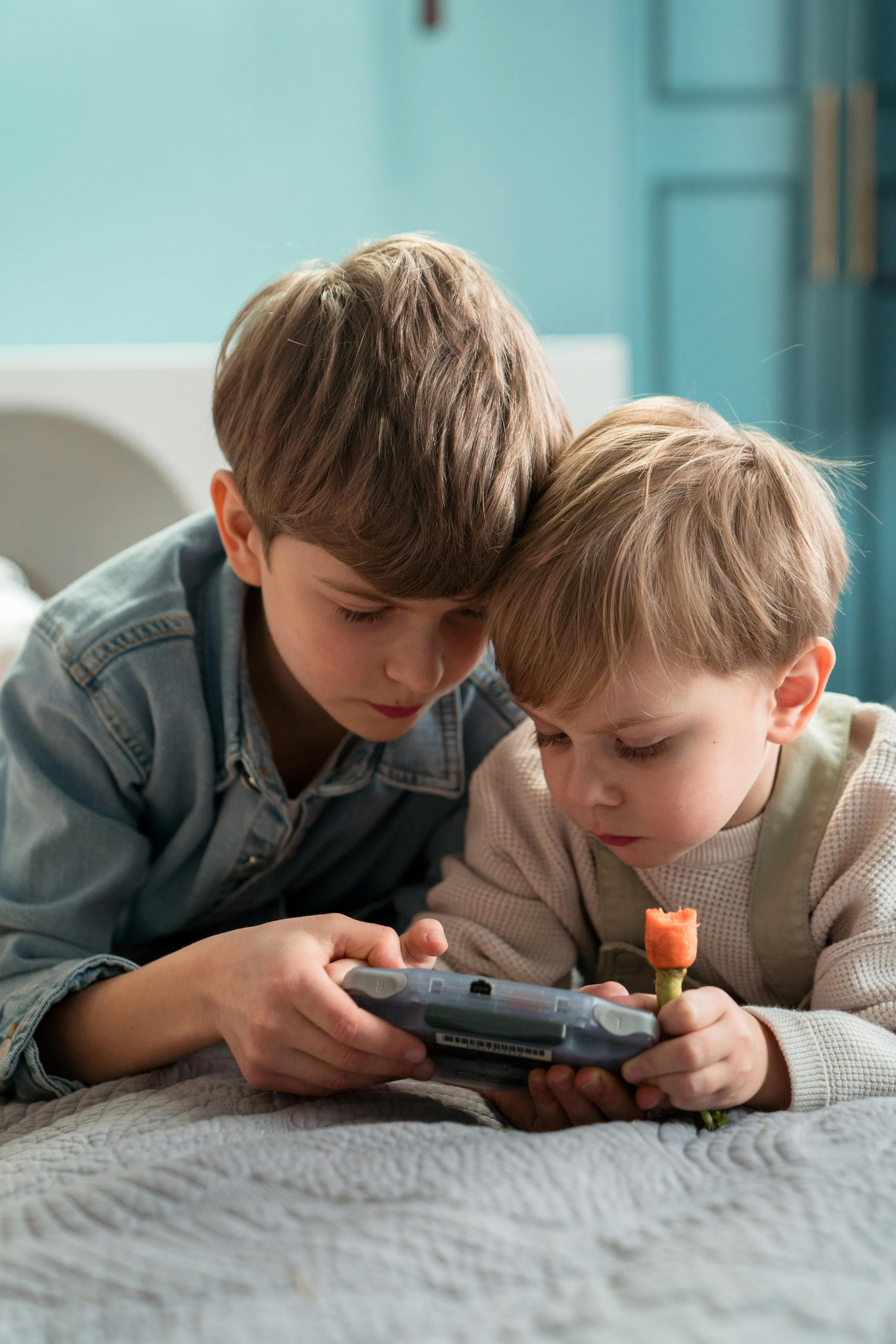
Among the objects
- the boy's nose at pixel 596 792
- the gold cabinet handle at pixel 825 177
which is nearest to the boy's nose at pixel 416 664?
the boy's nose at pixel 596 792

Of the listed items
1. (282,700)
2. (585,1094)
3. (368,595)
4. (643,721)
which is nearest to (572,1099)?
(585,1094)

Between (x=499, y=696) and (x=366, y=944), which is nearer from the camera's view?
(x=366, y=944)

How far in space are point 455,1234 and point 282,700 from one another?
56 cm

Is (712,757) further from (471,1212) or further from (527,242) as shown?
(527,242)

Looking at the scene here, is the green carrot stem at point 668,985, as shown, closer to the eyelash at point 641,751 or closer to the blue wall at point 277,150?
the eyelash at point 641,751

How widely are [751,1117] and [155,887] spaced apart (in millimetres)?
494

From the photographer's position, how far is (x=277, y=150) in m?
1.73

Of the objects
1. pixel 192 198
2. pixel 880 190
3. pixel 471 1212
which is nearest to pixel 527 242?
pixel 192 198

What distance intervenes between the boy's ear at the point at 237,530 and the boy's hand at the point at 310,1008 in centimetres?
27

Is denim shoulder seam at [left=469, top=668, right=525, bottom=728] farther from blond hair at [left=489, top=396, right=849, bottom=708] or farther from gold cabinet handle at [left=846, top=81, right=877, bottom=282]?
gold cabinet handle at [left=846, top=81, right=877, bottom=282]

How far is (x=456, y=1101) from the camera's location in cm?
68

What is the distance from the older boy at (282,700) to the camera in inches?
27.5

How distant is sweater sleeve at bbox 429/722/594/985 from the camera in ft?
2.72

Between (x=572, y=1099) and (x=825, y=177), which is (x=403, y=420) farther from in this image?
(x=825, y=177)
